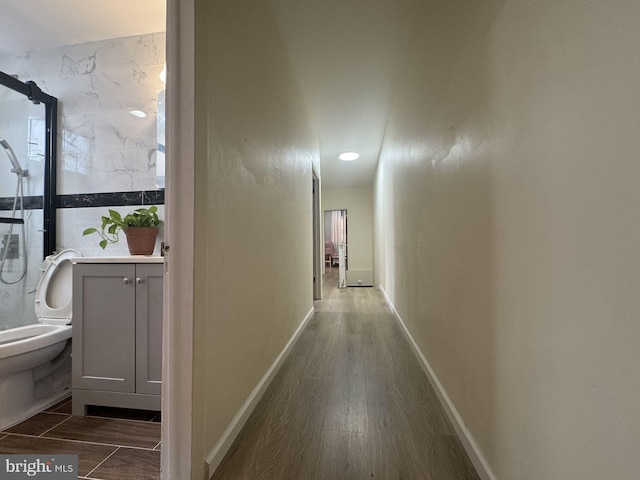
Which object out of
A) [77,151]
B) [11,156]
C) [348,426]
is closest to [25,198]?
[11,156]

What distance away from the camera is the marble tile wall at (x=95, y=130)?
194 centimetres

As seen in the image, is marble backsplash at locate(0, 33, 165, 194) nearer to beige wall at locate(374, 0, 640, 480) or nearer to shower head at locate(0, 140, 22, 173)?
shower head at locate(0, 140, 22, 173)

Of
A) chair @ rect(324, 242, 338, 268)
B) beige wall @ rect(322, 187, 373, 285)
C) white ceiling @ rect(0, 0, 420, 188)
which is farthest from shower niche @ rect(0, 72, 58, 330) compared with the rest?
chair @ rect(324, 242, 338, 268)

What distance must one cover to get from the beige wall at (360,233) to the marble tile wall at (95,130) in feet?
16.9

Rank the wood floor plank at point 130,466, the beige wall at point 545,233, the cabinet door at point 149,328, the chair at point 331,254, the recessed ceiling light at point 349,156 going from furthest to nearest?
the chair at point 331,254
the recessed ceiling light at point 349,156
the cabinet door at point 149,328
the wood floor plank at point 130,466
the beige wall at point 545,233

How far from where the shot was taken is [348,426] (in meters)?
1.33

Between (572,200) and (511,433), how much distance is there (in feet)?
2.32

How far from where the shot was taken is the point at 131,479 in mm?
1068

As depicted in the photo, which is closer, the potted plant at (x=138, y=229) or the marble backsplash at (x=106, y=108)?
the potted plant at (x=138, y=229)

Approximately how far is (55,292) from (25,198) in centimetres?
80

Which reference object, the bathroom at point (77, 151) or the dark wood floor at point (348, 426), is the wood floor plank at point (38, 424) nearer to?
the bathroom at point (77, 151)

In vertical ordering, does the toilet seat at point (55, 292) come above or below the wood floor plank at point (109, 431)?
above

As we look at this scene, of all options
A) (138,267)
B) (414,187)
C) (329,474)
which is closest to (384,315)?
(414,187)

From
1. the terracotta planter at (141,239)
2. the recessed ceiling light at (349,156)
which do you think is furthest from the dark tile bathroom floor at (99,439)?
the recessed ceiling light at (349,156)
